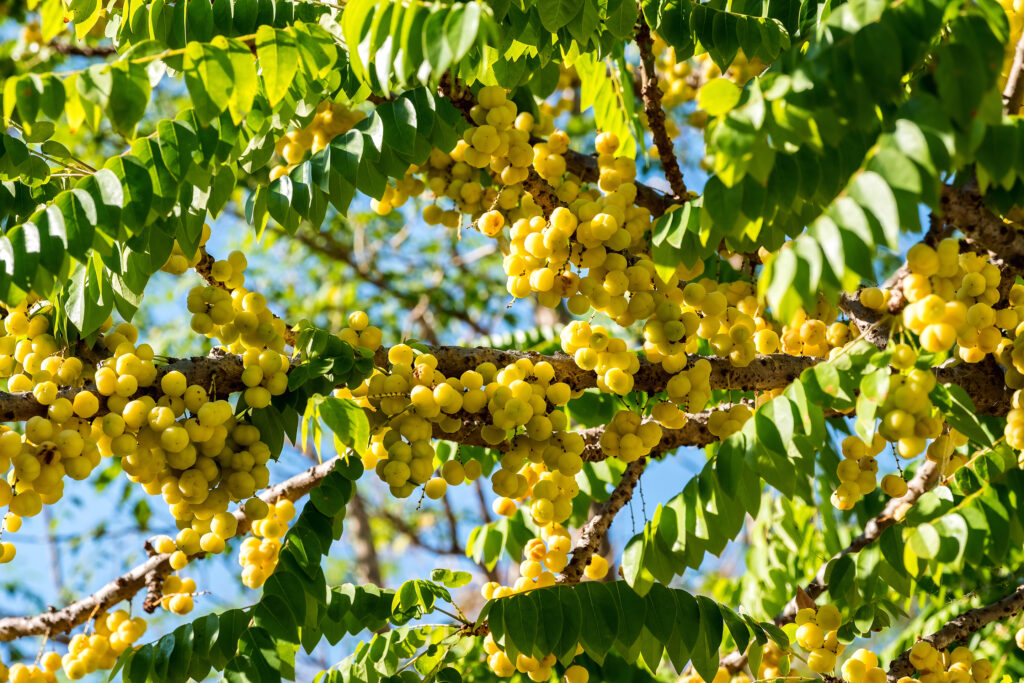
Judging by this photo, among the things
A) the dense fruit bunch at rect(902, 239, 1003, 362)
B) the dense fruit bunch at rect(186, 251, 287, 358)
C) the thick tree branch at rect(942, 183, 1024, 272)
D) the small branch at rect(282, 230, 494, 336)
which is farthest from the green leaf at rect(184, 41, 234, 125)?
the small branch at rect(282, 230, 494, 336)

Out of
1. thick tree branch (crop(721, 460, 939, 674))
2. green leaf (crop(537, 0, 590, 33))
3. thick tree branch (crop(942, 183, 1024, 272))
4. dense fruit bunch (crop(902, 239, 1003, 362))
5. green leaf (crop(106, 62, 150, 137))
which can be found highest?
green leaf (crop(537, 0, 590, 33))

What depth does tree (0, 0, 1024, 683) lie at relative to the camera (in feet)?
5.74

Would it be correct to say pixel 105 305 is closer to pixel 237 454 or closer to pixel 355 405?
pixel 237 454

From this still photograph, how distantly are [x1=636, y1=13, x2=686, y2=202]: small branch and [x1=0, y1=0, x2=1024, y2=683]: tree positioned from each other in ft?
0.04

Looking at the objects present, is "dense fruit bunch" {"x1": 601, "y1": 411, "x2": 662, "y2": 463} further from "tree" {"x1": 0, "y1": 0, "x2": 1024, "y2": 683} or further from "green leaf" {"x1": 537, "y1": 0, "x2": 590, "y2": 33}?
"green leaf" {"x1": 537, "y1": 0, "x2": 590, "y2": 33}

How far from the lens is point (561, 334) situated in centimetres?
248

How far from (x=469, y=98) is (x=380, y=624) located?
1.59m

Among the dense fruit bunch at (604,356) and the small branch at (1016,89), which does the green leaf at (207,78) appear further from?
the small branch at (1016,89)

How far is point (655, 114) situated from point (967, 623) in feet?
6.10

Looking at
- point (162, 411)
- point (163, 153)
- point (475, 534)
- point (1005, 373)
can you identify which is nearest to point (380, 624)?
point (475, 534)

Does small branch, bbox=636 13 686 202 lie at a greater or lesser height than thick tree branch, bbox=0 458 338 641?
greater

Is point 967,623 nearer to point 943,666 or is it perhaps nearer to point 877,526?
point 943,666

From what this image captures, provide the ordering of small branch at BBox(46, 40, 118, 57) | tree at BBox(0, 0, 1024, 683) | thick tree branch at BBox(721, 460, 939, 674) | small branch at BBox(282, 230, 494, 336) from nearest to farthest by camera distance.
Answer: tree at BBox(0, 0, 1024, 683), thick tree branch at BBox(721, 460, 939, 674), small branch at BBox(46, 40, 118, 57), small branch at BBox(282, 230, 494, 336)

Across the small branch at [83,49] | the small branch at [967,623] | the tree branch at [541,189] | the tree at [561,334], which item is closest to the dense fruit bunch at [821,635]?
the tree at [561,334]
